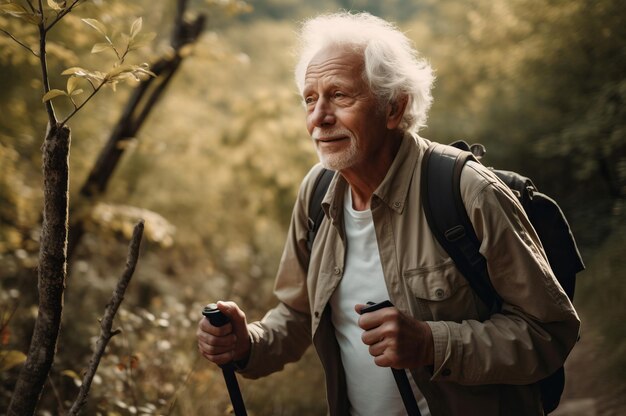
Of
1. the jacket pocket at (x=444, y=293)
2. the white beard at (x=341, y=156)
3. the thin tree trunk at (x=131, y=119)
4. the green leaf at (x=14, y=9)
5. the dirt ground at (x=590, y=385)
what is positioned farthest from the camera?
the thin tree trunk at (x=131, y=119)

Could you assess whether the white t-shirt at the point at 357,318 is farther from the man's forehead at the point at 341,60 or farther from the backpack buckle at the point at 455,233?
the man's forehead at the point at 341,60

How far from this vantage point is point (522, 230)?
1.74 metres

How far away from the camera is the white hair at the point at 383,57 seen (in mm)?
2064

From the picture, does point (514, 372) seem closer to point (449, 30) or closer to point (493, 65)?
point (493, 65)

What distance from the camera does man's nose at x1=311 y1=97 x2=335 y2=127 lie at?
A: 2074mm

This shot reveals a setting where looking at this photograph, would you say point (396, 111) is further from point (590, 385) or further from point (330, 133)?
point (590, 385)

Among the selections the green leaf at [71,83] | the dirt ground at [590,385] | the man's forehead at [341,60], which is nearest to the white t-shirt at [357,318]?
the man's forehead at [341,60]

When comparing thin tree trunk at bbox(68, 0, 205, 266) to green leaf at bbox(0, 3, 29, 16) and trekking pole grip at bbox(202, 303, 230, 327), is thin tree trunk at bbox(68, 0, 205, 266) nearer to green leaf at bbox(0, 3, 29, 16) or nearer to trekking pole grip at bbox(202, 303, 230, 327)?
trekking pole grip at bbox(202, 303, 230, 327)

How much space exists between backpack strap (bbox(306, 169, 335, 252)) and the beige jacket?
46 mm

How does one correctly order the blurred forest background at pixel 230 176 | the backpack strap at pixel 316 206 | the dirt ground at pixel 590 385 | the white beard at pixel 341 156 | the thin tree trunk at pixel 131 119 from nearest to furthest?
the white beard at pixel 341 156 < the backpack strap at pixel 316 206 < the dirt ground at pixel 590 385 < the blurred forest background at pixel 230 176 < the thin tree trunk at pixel 131 119

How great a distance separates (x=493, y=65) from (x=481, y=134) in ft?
4.19

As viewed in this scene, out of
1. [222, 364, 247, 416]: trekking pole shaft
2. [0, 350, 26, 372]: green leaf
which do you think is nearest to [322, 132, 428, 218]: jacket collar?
[222, 364, 247, 416]: trekking pole shaft

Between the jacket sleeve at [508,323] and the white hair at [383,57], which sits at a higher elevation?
Answer: the white hair at [383,57]

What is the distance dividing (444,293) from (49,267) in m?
1.27
